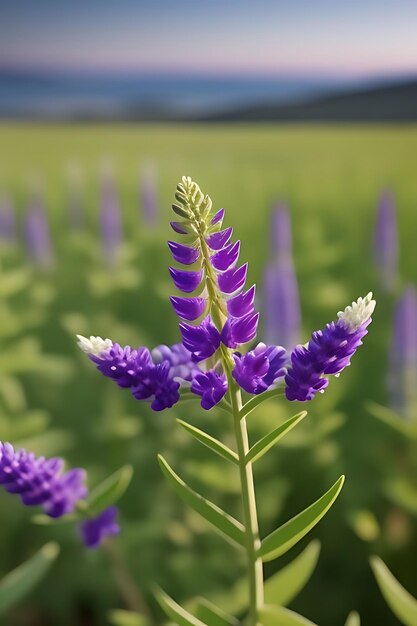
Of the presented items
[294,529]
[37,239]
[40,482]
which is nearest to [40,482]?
[40,482]

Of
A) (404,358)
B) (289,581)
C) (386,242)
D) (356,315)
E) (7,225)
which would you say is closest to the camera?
(356,315)

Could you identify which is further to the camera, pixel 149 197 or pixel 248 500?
pixel 149 197

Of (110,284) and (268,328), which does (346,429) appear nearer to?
(268,328)

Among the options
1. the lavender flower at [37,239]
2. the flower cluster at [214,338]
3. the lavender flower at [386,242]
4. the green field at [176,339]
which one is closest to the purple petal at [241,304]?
the flower cluster at [214,338]

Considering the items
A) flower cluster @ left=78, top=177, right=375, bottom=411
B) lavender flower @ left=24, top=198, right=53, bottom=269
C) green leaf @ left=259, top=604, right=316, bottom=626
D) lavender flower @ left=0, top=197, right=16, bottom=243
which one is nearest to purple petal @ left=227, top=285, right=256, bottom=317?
flower cluster @ left=78, top=177, right=375, bottom=411

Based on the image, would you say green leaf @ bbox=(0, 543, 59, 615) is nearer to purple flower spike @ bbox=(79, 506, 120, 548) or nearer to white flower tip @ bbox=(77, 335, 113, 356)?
purple flower spike @ bbox=(79, 506, 120, 548)

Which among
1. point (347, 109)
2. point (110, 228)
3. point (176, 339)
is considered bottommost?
point (176, 339)

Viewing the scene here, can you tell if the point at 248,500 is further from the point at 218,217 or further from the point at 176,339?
the point at 176,339

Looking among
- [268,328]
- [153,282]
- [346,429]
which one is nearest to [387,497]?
[346,429]
